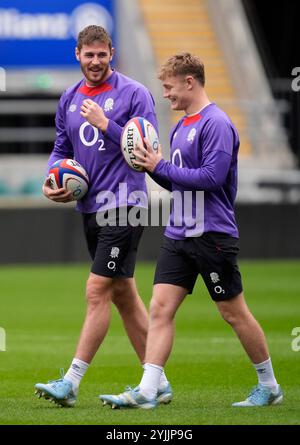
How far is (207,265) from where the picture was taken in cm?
881

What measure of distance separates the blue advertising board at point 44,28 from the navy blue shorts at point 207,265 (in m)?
22.3

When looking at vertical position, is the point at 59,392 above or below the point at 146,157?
below

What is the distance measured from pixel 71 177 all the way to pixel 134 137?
28.6 inches

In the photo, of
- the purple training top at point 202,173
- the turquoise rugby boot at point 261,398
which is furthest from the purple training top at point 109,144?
the turquoise rugby boot at point 261,398

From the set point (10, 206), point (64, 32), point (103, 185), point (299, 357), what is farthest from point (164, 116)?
point (103, 185)

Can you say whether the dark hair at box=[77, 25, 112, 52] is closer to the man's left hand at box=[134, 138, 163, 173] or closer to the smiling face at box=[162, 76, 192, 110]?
the smiling face at box=[162, 76, 192, 110]

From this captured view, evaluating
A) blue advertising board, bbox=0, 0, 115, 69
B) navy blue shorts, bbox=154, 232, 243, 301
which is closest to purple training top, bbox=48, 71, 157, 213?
navy blue shorts, bbox=154, 232, 243, 301

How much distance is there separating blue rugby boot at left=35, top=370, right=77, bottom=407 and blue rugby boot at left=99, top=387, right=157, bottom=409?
0.29m

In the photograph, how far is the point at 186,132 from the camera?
888 cm

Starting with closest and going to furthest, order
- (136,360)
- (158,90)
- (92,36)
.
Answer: (92,36) → (136,360) → (158,90)

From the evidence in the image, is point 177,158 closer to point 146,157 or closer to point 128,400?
point 146,157

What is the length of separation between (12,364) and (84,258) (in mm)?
12102

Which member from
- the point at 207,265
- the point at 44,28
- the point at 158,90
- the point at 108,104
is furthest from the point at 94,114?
the point at 44,28

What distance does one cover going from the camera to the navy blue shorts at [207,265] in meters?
8.81
